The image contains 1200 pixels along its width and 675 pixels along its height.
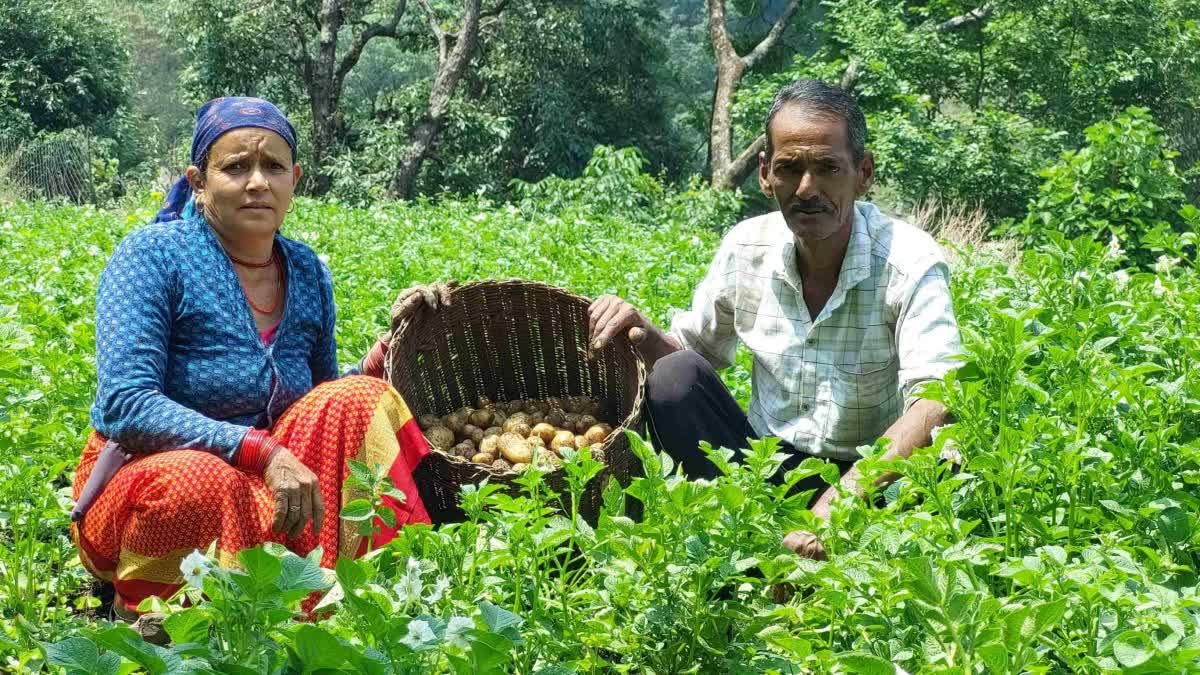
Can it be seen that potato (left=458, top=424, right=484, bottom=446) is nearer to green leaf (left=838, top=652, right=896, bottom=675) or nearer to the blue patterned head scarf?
the blue patterned head scarf

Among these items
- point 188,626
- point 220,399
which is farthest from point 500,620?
point 220,399

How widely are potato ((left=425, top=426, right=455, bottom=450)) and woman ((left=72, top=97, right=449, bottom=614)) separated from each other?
372mm

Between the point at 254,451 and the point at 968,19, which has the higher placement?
the point at 254,451

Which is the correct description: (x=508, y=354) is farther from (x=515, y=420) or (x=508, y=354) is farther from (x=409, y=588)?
(x=409, y=588)

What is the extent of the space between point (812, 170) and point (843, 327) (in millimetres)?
407

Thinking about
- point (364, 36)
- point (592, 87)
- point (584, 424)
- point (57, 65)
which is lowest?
point (592, 87)

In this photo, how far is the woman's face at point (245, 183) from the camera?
2736mm

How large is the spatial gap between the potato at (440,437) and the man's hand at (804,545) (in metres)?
1.26

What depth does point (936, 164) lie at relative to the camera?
16.4 m

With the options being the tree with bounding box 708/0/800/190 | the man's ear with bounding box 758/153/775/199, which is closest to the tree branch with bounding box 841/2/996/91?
the tree with bounding box 708/0/800/190

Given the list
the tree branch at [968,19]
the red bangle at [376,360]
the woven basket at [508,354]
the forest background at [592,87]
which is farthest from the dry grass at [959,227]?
the red bangle at [376,360]

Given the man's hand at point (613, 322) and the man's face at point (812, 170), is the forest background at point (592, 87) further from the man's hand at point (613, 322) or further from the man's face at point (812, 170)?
the man's face at point (812, 170)

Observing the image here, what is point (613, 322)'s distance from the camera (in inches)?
125

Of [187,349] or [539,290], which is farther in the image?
[539,290]
